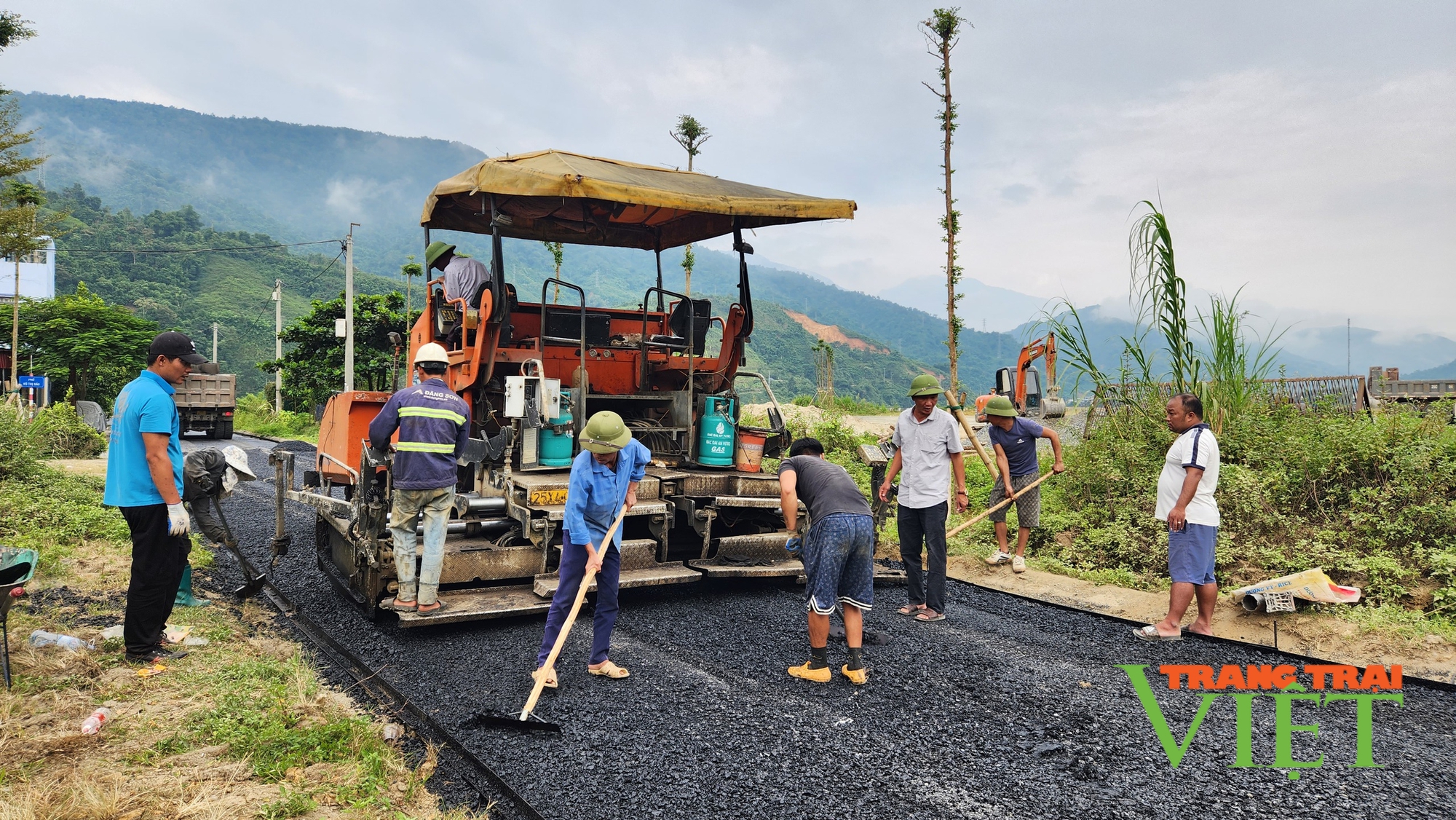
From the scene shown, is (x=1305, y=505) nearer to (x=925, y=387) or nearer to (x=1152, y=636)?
(x=1152, y=636)

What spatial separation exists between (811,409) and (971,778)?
59.1 feet

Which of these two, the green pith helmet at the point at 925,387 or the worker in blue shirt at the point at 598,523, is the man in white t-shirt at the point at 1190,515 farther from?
the worker in blue shirt at the point at 598,523

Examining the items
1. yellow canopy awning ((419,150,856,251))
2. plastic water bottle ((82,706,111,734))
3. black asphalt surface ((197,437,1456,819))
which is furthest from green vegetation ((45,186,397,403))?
black asphalt surface ((197,437,1456,819))

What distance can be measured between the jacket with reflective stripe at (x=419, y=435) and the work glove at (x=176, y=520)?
0.99 metres

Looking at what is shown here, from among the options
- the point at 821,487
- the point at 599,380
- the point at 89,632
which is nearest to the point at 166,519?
the point at 89,632

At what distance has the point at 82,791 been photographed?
2635 millimetres

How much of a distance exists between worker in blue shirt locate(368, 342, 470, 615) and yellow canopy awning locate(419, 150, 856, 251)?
1.42 m

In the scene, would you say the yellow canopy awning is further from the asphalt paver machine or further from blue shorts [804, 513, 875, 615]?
blue shorts [804, 513, 875, 615]

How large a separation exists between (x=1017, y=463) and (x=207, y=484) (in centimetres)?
597

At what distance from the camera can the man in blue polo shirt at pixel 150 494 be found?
409 centimetres

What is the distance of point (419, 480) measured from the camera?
4.67m

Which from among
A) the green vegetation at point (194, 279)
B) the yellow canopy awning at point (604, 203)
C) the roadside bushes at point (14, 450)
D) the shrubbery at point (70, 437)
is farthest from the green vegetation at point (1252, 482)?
the green vegetation at point (194, 279)

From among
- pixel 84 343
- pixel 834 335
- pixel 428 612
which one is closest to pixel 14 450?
pixel 428 612

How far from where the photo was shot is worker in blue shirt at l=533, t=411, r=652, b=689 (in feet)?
13.2
